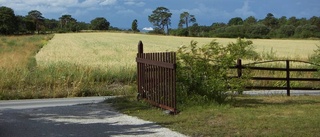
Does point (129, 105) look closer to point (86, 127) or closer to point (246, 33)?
point (86, 127)

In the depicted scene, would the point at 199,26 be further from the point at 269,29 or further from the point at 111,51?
the point at 111,51

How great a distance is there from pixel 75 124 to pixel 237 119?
354cm

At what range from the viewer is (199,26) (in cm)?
15088

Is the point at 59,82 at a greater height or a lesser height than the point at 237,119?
greater

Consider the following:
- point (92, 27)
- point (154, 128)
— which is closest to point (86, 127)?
point (154, 128)

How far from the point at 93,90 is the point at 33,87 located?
8.26 feet

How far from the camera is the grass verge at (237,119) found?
7.95 meters

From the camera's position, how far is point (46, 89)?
→ 59.3ft

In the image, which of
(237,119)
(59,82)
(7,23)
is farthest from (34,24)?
(237,119)

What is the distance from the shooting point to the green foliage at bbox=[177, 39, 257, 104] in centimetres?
1121

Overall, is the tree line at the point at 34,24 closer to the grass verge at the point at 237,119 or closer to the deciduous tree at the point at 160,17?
the deciduous tree at the point at 160,17

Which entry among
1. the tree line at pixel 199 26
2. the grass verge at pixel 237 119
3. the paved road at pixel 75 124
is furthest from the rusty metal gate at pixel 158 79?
the tree line at pixel 199 26

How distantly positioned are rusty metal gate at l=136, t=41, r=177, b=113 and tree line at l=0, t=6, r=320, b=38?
86.1 meters

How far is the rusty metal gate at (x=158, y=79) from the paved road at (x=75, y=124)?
40.8 inches
